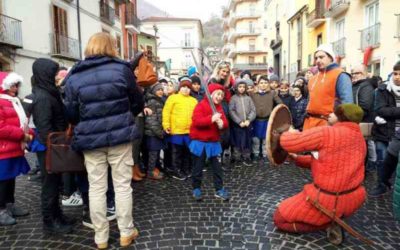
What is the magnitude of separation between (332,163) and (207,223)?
1.63 metres

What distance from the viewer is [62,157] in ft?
12.1

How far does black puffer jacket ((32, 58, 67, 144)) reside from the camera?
3818 millimetres

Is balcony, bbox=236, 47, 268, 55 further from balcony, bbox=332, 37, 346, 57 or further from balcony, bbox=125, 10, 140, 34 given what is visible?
balcony, bbox=332, 37, 346, 57

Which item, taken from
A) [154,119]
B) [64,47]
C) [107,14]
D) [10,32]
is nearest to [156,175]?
[154,119]

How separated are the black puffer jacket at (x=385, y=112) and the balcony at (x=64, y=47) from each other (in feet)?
53.6

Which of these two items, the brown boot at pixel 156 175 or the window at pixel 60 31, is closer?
the brown boot at pixel 156 175

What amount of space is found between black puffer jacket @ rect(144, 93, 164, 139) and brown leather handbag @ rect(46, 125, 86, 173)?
8.49 feet

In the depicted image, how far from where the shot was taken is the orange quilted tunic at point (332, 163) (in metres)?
3.55

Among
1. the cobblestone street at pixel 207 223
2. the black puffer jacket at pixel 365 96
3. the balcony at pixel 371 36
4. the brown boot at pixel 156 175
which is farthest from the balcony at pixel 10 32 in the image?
→ the balcony at pixel 371 36

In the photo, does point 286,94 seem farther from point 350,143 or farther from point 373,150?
point 350,143

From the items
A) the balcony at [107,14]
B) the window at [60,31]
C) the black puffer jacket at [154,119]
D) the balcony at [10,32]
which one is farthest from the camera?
the balcony at [107,14]

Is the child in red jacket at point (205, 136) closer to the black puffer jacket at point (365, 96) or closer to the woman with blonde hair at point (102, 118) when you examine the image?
the woman with blonde hair at point (102, 118)

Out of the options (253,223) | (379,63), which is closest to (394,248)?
(253,223)

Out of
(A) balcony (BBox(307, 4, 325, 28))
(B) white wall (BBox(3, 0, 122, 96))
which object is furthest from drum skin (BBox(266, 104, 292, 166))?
(A) balcony (BBox(307, 4, 325, 28))
